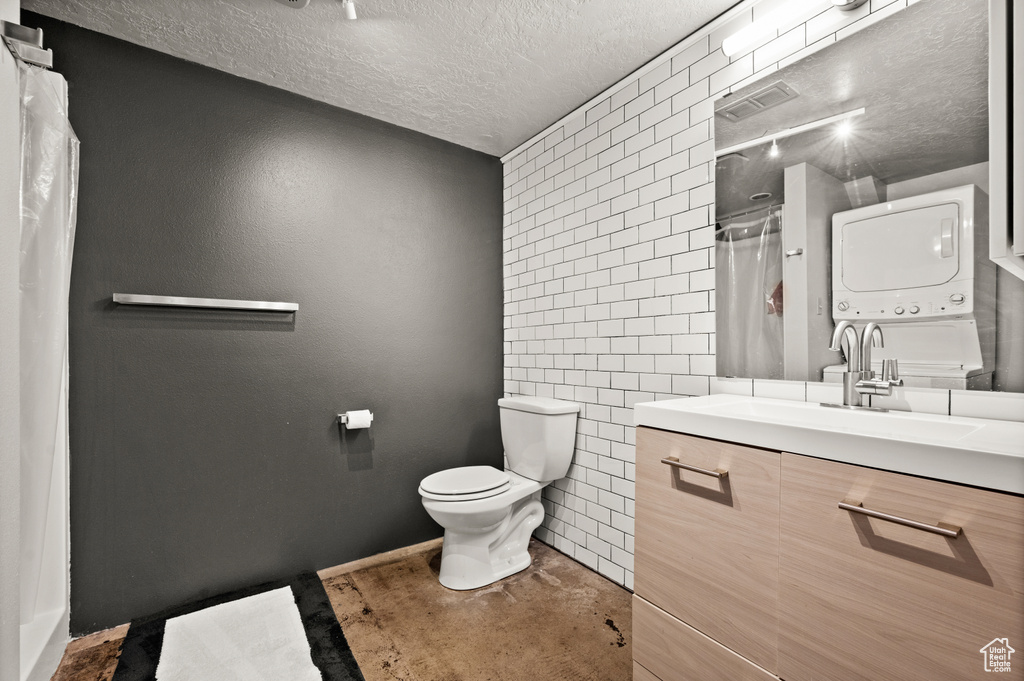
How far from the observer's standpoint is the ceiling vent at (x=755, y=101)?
1533 millimetres

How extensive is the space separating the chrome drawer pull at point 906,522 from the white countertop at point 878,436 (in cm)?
8

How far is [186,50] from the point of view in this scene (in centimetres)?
187

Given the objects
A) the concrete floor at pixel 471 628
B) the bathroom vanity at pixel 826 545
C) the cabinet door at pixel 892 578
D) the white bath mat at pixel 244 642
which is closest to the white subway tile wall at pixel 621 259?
the concrete floor at pixel 471 628

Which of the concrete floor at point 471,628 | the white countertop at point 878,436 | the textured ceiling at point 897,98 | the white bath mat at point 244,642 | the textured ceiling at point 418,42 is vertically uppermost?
the textured ceiling at point 418,42

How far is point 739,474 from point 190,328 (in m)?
2.15

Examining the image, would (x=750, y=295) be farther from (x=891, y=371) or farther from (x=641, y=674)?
(x=641, y=674)

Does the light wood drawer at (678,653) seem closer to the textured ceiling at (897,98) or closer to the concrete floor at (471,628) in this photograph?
the concrete floor at (471,628)

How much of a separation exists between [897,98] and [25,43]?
236cm

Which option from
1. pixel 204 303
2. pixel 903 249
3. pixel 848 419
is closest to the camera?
pixel 848 419

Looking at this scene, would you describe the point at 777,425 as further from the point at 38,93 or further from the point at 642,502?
the point at 38,93

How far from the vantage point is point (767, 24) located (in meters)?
1.54

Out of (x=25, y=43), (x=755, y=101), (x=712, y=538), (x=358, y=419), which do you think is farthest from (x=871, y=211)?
(x=25, y=43)

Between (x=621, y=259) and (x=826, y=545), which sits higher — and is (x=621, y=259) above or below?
above

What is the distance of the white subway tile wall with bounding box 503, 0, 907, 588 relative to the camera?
173 centimetres
